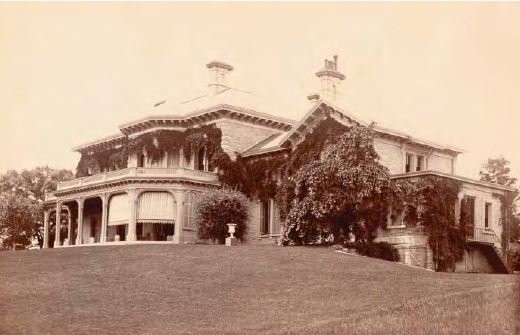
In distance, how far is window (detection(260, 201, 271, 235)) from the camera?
40.3 meters

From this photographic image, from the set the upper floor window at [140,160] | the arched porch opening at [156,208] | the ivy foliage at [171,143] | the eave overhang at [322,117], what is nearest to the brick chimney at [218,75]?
the ivy foliage at [171,143]

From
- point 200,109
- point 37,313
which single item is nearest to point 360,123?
point 200,109

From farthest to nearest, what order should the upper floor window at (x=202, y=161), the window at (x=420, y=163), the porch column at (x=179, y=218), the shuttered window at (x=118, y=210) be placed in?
the upper floor window at (x=202, y=161), the shuttered window at (x=118, y=210), the window at (x=420, y=163), the porch column at (x=179, y=218)

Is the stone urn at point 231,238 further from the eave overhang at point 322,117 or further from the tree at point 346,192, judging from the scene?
the eave overhang at point 322,117

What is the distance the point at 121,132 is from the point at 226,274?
2313 centimetres

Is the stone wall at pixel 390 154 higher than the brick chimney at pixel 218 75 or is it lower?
lower

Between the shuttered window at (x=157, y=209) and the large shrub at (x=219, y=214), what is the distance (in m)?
1.73

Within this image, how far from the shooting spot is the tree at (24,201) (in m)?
58.7

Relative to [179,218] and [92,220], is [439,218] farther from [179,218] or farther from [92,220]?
[92,220]

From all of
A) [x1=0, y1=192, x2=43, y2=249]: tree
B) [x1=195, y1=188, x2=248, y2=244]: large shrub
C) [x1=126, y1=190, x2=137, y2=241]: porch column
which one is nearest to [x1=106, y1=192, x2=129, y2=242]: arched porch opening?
[x1=126, y1=190, x2=137, y2=241]: porch column

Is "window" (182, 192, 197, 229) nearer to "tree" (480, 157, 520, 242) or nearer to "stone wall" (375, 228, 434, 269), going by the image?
"stone wall" (375, 228, 434, 269)

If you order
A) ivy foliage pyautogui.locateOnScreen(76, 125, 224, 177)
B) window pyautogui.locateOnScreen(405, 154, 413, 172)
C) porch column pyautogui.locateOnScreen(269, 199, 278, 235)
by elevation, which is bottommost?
porch column pyautogui.locateOnScreen(269, 199, 278, 235)

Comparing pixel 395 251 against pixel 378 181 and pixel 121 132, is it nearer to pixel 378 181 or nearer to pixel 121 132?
pixel 378 181

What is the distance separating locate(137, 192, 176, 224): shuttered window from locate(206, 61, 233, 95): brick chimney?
352 inches
